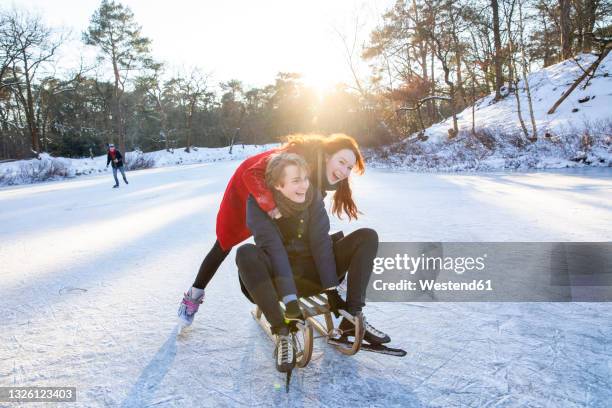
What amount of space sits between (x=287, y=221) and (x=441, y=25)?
57.6 ft

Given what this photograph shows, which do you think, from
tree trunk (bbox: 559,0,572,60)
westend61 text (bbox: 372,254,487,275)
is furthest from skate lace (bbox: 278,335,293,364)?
tree trunk (bbox: 559,0,572,60)

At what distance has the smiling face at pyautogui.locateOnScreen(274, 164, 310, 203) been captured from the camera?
1.63 meters

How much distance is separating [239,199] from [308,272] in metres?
0.49

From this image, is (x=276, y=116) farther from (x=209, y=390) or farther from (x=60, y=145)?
(x=209, y=390)

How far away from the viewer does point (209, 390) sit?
1.48m

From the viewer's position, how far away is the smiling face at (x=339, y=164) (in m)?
1.77

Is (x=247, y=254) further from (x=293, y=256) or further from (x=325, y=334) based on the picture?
(x=325, y=334)

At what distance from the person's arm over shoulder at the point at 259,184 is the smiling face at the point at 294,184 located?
6cm

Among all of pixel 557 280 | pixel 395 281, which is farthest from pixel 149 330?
Result: pixel 557 280

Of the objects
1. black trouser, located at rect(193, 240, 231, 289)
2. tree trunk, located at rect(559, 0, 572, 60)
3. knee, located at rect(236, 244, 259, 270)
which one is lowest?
black trouser, located at rect(193, 240, 231, 289)
